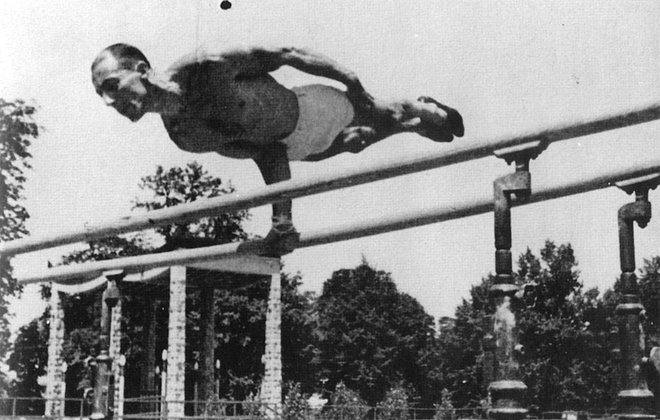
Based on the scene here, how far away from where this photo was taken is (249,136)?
659 centimetres

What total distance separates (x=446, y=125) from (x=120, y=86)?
239 centimetres

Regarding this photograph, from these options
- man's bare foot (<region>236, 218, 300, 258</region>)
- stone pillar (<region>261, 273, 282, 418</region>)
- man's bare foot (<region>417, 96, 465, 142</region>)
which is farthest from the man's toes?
stone pillar (<region>261, 273, 282, 418</region>)

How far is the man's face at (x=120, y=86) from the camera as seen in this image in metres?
6.32

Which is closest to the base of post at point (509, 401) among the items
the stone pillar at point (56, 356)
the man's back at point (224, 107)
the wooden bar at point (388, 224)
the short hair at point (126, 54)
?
the wooden bar at point (388, 224)

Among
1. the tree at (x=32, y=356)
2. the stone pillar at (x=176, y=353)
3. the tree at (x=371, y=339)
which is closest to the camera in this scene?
the stone pillar at (x=176, y=353)

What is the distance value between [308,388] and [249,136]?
41.1 m

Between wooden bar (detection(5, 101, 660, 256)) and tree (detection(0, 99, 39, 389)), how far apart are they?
7651 millimetres

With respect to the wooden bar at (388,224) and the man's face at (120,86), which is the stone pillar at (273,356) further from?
the man's face at (120,86)

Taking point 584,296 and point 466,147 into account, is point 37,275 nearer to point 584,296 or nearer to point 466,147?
point 466,147

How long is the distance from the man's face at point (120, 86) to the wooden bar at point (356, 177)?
80cm

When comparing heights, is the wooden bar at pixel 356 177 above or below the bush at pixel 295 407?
above

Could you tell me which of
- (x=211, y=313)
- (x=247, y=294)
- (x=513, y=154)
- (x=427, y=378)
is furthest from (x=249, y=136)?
(x=427, y=378)

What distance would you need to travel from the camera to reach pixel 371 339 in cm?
5191

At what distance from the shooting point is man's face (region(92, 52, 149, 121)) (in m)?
6.32
